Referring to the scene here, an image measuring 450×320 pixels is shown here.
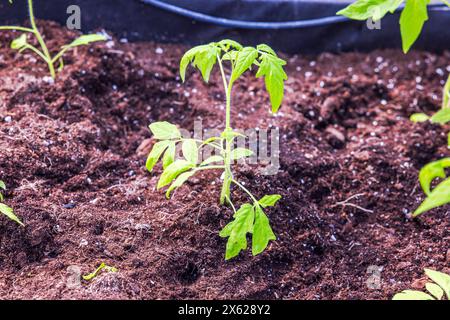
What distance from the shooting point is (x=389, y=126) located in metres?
3.05

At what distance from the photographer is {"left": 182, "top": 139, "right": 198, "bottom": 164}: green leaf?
6.81 ft

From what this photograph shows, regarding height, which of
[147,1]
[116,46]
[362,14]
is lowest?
[116,46]

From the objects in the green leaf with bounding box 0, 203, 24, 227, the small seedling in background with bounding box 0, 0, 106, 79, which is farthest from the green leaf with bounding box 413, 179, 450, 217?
the small seedling in background with bounding box 0, 0, 106, 79

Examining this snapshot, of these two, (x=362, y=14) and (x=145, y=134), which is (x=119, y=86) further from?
(x=362, y=14)

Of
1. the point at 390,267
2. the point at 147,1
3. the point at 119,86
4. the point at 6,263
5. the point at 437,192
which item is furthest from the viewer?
the point at 147,1

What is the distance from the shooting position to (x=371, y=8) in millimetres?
1902

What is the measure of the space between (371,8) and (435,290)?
0.88 m

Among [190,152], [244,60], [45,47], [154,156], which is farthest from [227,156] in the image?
[45,47]

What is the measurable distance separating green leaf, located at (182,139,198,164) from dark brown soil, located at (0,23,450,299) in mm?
294

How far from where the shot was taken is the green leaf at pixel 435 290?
199cm

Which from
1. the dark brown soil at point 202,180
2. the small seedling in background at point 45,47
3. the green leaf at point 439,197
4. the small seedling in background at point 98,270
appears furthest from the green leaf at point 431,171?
the small seedling in background at point 45,47

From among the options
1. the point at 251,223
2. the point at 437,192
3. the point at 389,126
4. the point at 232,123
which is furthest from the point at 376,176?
the point at 437,192

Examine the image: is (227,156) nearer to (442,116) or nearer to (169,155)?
(169,155)
